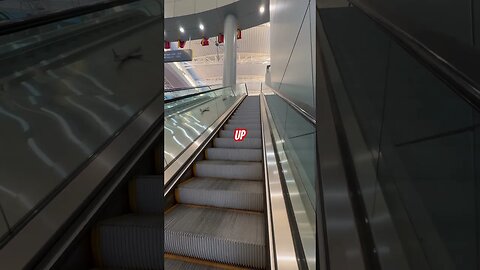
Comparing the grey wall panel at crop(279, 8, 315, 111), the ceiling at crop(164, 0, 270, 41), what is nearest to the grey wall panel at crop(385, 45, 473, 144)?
the grey wall panel at crop(279, 8, 315, 111)

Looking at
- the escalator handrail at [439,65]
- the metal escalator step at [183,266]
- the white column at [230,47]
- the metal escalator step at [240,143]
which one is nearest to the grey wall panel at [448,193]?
the escalator handrail at [439,65]

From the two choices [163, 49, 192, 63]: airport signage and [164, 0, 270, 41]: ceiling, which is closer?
[164, 0, 270, 41]: ceiling

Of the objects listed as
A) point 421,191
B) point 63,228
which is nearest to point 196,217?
point 63,228

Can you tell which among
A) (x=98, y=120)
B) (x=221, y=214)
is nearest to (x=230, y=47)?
(x=221, y=214)

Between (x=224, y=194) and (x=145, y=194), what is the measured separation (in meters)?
0.89

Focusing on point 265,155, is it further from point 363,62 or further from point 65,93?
point 65,93

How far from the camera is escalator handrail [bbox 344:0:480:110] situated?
50cm

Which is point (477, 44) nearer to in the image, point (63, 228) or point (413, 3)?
point (413, 3)

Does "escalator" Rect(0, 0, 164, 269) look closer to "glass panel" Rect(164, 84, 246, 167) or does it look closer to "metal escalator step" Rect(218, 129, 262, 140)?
"glass panel" Rect(164, 84, 246, 167)

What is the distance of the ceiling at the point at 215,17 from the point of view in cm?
1003

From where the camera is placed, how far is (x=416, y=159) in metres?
0.91

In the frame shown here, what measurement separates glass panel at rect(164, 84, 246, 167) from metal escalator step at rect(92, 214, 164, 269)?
1.35 metres

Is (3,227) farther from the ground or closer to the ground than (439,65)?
closer to the ground

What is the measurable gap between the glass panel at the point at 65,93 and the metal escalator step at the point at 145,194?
0.31 meters
